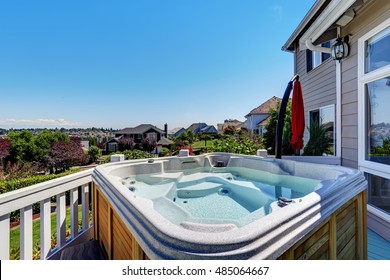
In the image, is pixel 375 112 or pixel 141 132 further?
pixel 141 132

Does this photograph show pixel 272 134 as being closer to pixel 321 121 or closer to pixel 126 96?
pixel 321 121

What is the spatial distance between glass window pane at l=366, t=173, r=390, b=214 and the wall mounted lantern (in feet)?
6.27

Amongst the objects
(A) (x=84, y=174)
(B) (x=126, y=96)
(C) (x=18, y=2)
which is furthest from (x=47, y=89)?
(A) (x=84, y=174)

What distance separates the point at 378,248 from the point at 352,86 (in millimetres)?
2253

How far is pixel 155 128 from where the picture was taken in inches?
1204

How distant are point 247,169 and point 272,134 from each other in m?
5.97

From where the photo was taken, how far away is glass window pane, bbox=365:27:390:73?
2473 millimetres

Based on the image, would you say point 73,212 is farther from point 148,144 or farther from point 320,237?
point 148,144

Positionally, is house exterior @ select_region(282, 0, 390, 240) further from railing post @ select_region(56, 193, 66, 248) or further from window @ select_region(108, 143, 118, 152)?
window @ select_region(108, 143, 118, 152)

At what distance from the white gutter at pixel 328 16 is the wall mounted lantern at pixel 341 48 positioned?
319mm

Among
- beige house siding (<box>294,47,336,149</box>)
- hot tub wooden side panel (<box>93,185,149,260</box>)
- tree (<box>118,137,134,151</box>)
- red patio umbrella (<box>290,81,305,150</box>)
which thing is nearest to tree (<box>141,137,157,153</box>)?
tree (<box>118,137,134,151</box>)

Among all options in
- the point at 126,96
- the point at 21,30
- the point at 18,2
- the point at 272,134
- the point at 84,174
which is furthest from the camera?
the point at 126,96

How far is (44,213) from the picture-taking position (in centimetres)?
179

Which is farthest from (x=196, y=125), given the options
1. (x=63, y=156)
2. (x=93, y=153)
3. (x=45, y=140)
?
(x=63, y=156)
